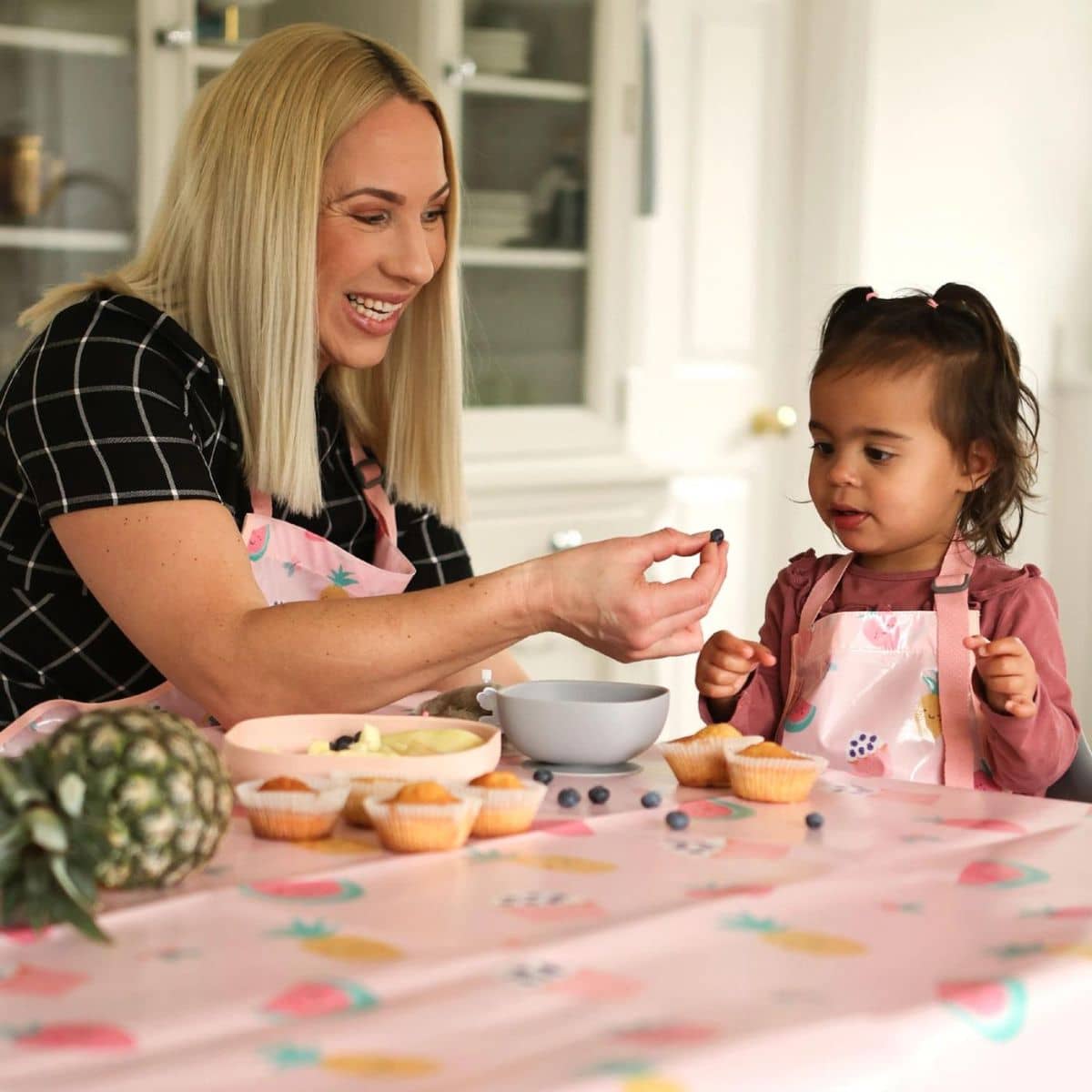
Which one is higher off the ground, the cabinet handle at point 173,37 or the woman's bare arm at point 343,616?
the cabinet handle at point 173,37

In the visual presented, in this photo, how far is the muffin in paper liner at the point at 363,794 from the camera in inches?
44.1

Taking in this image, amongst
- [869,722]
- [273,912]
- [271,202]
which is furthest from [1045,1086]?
[271,202]

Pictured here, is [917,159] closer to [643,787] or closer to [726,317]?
[726,317]

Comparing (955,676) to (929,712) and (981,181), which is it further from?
(981,181)

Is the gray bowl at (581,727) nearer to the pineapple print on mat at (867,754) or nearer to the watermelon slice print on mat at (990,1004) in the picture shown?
the pineapple print on mat at (867,754)

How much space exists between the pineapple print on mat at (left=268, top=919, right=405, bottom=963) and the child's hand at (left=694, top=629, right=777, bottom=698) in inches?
30.3

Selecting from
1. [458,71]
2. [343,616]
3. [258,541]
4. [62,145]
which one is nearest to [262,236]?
[258,541]

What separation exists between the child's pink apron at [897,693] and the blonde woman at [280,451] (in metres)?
0.24

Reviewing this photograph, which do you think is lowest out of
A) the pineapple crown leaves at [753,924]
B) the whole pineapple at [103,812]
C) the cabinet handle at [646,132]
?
the pineapple crown leaves at [753,924]

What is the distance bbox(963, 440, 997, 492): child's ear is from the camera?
176 cm

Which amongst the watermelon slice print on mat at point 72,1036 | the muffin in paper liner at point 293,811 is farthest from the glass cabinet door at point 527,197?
the watermelon slice print on mat at point 72,1036

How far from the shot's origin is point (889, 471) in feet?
5.66

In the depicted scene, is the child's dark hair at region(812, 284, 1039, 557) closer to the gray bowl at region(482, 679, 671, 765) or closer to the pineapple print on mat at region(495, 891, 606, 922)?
the gray bowl at region(482, 679, 671, 765)

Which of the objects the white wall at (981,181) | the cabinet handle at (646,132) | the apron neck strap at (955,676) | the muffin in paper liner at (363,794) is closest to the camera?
the muffin in paper liner at (363,794)
